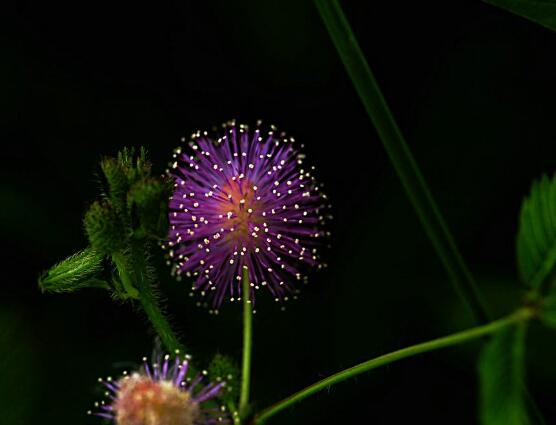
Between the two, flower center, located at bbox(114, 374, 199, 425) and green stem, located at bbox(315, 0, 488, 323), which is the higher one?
green stem, located at bbox(315, 0, 488, 323)

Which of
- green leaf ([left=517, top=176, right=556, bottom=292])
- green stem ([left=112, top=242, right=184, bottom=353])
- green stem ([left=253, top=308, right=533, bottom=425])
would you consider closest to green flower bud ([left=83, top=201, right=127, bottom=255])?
green stem ([left=112, top=242, right=184, bottom=353])

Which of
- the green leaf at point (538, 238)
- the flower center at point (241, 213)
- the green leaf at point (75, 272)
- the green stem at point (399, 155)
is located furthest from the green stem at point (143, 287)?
the green leaf at point (538, 238)

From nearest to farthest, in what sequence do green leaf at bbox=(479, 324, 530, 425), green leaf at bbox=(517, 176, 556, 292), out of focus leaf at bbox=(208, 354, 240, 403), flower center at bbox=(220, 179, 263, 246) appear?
green leaf at bbox=(479, 324, 530, 425)
green leaf at bbox=(517, 176, 556, 292)
out of focus leaf at bbox=(208, 354, 240, 403)
flower center at bbox=(220, 179, 263, 246)

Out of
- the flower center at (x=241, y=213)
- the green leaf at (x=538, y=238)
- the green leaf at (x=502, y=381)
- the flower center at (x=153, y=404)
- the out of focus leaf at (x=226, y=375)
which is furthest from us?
the flower center at (x=241, y=213)

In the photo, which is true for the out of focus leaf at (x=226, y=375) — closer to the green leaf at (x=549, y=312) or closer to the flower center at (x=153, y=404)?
the flower center at (x=153, y=404)

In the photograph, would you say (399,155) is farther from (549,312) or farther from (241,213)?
(549,312)

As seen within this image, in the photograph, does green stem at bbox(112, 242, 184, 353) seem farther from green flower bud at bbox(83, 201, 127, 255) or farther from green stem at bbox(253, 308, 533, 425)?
green stem at bbox(253, 308, 533, 425)
